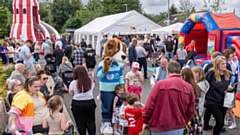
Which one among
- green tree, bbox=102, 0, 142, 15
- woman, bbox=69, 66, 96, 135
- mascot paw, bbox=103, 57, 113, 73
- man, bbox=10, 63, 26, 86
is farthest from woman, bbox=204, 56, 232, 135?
green tree, bbox=102, 0, 142, 15

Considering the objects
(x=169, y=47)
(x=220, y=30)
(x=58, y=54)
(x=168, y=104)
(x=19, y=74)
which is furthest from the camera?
(x=169, y=47)

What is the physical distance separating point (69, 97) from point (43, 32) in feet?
83.7

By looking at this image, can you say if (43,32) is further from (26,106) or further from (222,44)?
(26,106)

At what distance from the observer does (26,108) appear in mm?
4648

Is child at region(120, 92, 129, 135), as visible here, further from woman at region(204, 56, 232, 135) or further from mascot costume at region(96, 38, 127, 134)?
woman at region(204, 56, 232, 135)

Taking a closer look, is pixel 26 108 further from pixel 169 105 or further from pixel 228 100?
pixel 228 100

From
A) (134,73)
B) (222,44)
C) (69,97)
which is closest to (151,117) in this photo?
(134,73)

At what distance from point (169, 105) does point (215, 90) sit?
2.48 m

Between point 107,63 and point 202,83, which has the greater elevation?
point 107,63

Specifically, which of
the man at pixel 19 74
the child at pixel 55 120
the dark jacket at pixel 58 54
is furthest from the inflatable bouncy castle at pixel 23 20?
the child at pixel 55 120

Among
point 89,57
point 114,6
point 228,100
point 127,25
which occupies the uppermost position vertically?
point 114,6

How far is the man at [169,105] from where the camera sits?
12.1 feet

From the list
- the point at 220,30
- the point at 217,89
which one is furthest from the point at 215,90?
the point at 220,30

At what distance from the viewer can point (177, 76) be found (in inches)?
152
